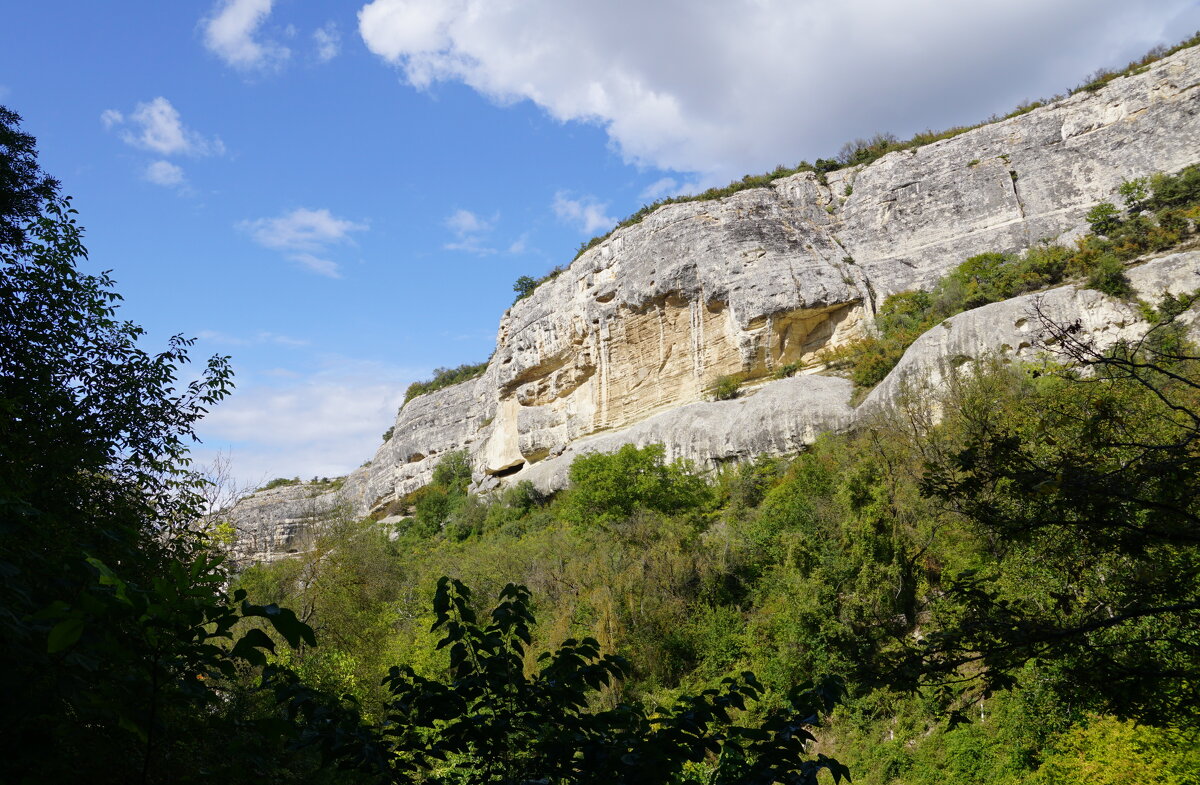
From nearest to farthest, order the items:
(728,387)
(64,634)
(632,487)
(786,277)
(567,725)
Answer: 1. (64,634)
2. (567,725)
3. (632,487)
4. (728,387)
5. (786,277)

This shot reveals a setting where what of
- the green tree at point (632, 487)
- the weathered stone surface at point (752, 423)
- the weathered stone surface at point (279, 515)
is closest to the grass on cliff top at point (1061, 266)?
the weathered stone surface at point (752, 423)

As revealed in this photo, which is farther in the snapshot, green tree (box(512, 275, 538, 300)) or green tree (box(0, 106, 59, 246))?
green tree (box(512, 275, 538, 300))

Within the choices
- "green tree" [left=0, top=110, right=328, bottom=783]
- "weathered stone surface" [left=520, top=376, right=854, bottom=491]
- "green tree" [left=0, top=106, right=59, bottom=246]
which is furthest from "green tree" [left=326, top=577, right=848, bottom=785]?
"weathered stone surface" [left=520, top=376, right=854, bottom=491]

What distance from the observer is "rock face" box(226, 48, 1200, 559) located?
30.2 meters

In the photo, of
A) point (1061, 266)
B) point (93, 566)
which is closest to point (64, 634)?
point (93, 566)

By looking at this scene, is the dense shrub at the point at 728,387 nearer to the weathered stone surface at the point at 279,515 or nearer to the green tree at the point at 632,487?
the green tree at the point at 632,487

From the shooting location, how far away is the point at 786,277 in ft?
113

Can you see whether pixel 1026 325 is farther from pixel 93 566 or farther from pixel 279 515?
pixel 279 515

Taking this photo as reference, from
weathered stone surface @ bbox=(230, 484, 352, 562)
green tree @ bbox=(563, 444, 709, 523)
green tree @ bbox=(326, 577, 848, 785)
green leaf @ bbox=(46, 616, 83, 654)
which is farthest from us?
weathered stone surface @ bbox=(230, 484, 352, 562)

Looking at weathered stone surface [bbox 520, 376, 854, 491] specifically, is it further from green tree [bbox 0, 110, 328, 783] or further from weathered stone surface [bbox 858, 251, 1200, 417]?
green tree [bbox 0, 110, 328, 783]

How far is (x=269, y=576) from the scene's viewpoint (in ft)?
80.4

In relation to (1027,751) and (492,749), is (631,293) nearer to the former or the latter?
(1027,751)

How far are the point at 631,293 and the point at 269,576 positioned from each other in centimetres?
2061

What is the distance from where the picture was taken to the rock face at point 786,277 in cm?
3017
